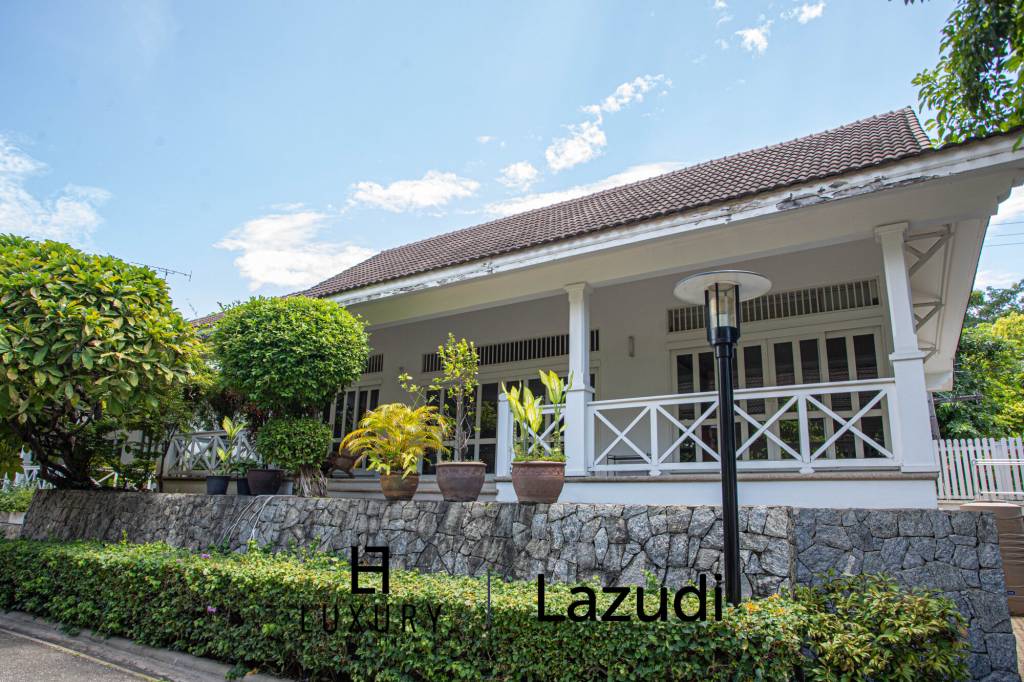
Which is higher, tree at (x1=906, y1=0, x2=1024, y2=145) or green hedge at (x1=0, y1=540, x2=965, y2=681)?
tree at (x1=906, y1=0, x2=1024, y2=145)

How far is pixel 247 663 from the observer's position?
201 inches

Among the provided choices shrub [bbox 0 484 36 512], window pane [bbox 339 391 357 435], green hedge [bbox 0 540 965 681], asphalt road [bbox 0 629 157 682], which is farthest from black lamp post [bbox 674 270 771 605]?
shrub [bbox 0 484 36 512]

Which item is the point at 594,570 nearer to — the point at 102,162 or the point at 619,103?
the point at 619,103

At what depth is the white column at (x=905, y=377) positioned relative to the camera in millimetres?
4883

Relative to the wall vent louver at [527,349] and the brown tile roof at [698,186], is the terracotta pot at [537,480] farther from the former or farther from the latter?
the wall vent louver at [527,349]

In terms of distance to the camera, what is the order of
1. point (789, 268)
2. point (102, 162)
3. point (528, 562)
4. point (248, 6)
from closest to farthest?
point (528, 562)
point (789, 268)
point (248, 6)
point (102, 162)

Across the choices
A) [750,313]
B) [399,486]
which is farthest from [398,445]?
[750,313]

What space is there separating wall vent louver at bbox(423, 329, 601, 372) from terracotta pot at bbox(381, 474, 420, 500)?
4.21m

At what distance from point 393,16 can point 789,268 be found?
6.91 metres

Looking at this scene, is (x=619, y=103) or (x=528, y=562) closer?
(x=528, y=562)

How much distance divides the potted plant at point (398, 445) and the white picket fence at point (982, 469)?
1242 centimetres

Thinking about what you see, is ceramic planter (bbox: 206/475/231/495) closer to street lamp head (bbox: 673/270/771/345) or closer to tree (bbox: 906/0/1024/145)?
street lamp head (bbox: 673/270/771/345)

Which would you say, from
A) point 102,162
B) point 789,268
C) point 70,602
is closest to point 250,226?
point 102,162

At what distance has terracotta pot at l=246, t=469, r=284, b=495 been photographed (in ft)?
25.3
